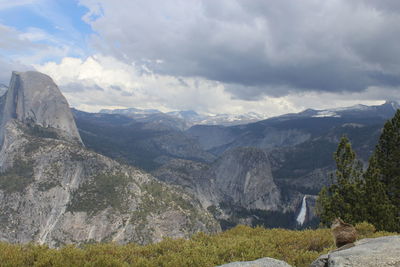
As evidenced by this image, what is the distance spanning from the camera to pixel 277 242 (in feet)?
57.4

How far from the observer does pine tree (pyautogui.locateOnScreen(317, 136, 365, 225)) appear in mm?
32266

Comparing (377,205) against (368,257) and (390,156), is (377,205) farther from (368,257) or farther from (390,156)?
(368,257)

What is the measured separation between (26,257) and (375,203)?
3049 centimetres

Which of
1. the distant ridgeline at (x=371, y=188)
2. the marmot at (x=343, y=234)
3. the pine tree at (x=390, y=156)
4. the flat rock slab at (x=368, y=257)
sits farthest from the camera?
the pine tree at (x=390, y=156)

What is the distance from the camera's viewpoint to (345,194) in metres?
35.1

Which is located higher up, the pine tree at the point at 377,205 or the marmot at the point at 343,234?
the marmot at the point at 343,234

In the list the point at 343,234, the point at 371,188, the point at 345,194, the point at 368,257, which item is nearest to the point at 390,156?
the point at 371,188


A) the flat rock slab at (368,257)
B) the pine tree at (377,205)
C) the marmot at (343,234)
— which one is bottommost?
the pine tree at (377,205)

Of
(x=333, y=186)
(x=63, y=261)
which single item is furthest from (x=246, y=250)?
(x=333, y=186)

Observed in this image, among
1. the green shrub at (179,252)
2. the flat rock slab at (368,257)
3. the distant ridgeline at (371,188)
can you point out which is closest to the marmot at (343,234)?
the green shrub at (179,252)

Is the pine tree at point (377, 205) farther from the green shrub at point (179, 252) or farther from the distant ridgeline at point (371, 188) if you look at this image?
the green shrub at point (179, 252)

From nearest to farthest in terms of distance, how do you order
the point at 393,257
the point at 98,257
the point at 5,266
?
the point at 393,257
the point at 5,266
the point at 98,257

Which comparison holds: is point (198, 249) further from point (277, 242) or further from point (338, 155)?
point (338, 155)

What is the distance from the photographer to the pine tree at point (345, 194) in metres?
32.3
